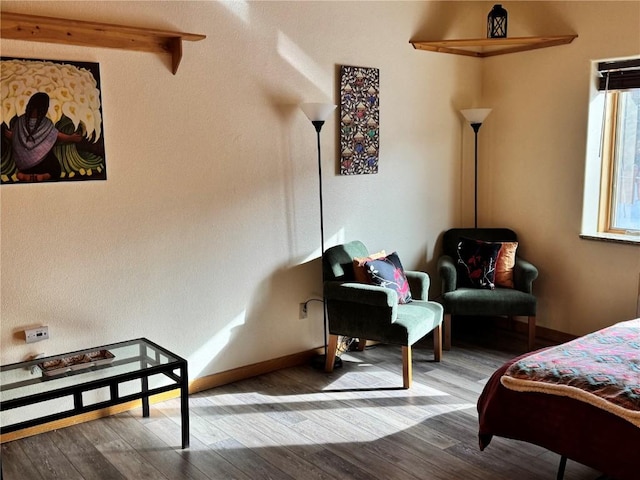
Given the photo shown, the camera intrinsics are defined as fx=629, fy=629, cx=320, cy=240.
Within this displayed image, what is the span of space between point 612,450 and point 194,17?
2986 mm

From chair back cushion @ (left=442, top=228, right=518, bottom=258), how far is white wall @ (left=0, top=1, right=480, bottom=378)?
370 millimetres

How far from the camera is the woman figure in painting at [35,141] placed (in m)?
3.04

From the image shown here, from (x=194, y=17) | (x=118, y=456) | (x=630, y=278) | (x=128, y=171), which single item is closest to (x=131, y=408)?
(x=118, y=456)

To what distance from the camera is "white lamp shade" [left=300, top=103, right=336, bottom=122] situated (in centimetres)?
385

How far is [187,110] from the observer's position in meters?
3.59

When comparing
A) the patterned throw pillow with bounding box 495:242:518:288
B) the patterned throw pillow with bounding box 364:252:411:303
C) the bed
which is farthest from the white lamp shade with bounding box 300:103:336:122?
the bed

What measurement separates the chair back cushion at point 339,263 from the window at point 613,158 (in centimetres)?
177

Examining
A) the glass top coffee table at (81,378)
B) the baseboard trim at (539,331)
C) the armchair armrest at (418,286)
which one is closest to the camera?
the glass top coffee table at (81,378)

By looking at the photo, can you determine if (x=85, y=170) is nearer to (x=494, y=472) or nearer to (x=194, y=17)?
(x=194, y=17)

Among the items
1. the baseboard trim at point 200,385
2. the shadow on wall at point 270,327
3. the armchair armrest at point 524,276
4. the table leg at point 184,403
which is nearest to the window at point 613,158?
the armchair armrest at point 524,276

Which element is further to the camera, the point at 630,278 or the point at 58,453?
the point at 630,278

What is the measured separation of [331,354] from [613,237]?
7.06ft

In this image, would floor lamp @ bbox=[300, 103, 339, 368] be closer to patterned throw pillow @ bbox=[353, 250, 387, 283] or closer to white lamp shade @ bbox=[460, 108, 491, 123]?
patterned throw pillow @ bbox=[353, 250, 387, 283]

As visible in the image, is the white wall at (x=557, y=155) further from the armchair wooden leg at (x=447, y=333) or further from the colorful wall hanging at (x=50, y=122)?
the colorful wall hanging at (x=50, y=122)
